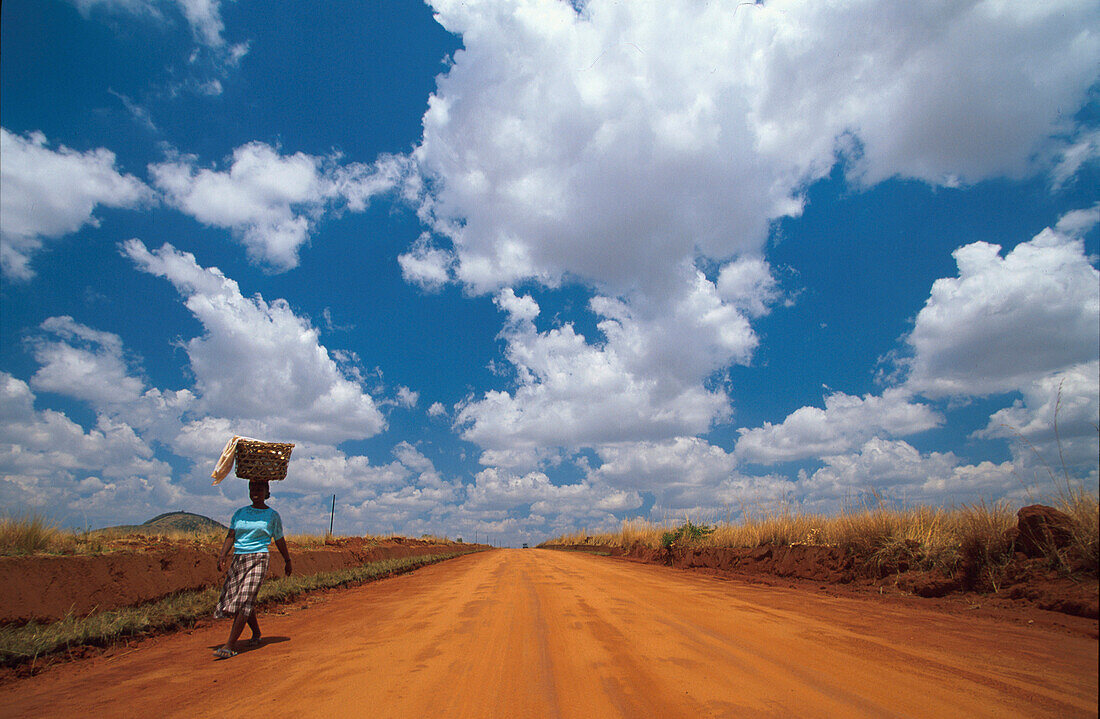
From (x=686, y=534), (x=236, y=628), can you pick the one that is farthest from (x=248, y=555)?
(x=686, y=534)

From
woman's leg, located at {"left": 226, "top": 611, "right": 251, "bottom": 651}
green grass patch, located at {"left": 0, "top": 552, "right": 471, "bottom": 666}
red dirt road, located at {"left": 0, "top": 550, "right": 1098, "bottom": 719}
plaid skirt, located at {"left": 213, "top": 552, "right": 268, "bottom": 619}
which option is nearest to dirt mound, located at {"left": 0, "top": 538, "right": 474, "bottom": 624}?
green grass patch, located at {"left": 0, "top": 552, "right": 471, "bottom": 666}

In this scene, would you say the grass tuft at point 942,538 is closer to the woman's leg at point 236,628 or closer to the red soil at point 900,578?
the red soil at point 900,578

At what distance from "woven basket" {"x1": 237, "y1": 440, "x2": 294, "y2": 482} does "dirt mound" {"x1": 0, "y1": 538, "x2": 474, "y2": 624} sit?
10.4ft

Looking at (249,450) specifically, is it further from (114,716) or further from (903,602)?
(903,602)

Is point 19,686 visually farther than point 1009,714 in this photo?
Yes

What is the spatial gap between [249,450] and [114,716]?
3.50 metres

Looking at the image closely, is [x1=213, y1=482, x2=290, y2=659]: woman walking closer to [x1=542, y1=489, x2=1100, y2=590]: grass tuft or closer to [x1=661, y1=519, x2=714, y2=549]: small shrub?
[x1=542, y1=489, x2=1100, y2=590]: grass tuft

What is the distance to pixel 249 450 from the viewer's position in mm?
7117

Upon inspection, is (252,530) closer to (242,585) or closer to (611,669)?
(242,585)

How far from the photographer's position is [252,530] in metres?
6.82

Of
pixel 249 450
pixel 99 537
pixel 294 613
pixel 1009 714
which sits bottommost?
pixel 294 613

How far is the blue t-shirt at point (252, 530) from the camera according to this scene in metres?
6.75

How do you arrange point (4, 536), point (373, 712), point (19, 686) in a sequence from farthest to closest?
point (4, 536) → point (19, 686) → point (373, 712)

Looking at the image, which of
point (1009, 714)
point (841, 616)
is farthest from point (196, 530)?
point (1009, 714)
